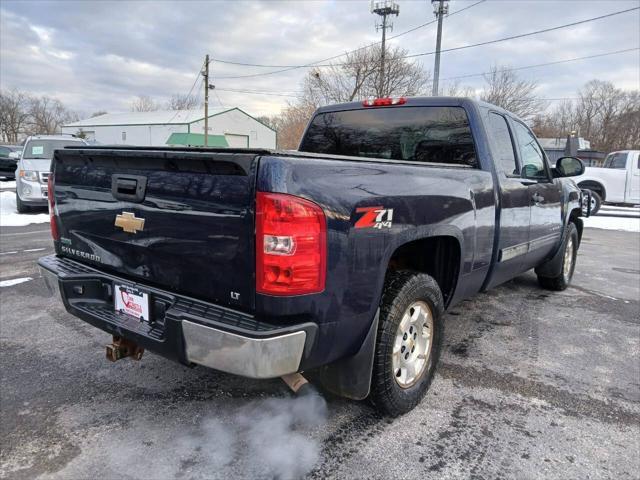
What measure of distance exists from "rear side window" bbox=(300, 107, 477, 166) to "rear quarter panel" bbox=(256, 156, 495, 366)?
2.89 feet

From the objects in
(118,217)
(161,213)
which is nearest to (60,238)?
(118,217)

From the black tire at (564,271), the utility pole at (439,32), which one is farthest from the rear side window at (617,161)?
the black tire at (564,271)

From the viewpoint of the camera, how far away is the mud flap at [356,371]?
2377mm

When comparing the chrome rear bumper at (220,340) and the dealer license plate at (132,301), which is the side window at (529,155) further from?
the dealer license plate at (132,301)

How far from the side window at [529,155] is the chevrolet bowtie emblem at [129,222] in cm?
314

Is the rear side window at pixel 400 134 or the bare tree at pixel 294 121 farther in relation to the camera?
the bare tree at pixel 294 121

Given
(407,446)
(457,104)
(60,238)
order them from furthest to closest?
(457,104) < (60,238) < (407,446)

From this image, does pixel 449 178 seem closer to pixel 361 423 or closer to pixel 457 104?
pixel 457 104

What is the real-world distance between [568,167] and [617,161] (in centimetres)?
1326

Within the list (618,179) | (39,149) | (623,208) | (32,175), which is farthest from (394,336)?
(623,208)

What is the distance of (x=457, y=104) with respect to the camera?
11.8ft

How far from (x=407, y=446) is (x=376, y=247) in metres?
1.10

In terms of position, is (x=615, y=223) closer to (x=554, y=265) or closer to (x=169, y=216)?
(x=554, y=265)

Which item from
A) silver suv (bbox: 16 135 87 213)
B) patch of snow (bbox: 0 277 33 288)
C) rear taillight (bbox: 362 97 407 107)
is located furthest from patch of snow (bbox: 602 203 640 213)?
patch of snow (bbox: 0 277 33 288)
